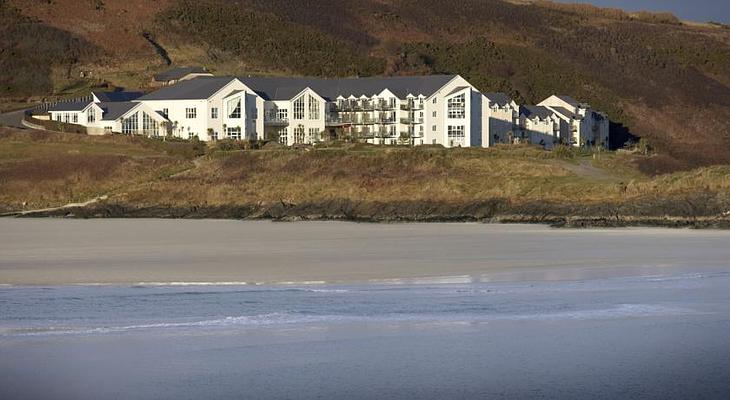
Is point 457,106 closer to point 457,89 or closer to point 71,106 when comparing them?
point 457,89

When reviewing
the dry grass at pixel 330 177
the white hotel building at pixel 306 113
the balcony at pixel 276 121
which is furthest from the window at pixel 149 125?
the dry grass at pixel 330 177

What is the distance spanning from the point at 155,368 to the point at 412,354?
3992mm

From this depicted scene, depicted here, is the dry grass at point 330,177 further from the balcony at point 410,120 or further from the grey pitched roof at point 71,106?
the grey pitched roof at point 71,106

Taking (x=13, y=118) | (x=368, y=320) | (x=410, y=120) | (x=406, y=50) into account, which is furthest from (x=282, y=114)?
(x=368, y=320)

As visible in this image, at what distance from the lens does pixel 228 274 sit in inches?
1150

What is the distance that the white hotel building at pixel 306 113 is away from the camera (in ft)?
248

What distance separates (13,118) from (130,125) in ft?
34.6

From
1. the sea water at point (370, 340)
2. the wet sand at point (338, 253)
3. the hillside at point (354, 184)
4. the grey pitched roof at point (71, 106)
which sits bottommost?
the sea water at point (370, 340)

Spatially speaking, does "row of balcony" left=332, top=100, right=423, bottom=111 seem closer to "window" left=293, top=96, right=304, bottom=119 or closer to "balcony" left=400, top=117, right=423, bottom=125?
"balcony" left=400, top=117, right=423, bottom=125

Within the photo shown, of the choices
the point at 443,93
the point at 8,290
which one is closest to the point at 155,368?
the point at 8,290

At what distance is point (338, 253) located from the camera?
112 ft

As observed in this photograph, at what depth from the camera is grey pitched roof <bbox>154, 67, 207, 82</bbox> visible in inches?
3610

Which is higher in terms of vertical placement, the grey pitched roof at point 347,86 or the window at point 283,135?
the grey pitched roof at point 347,86

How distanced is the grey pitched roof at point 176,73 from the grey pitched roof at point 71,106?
40.0 ft
